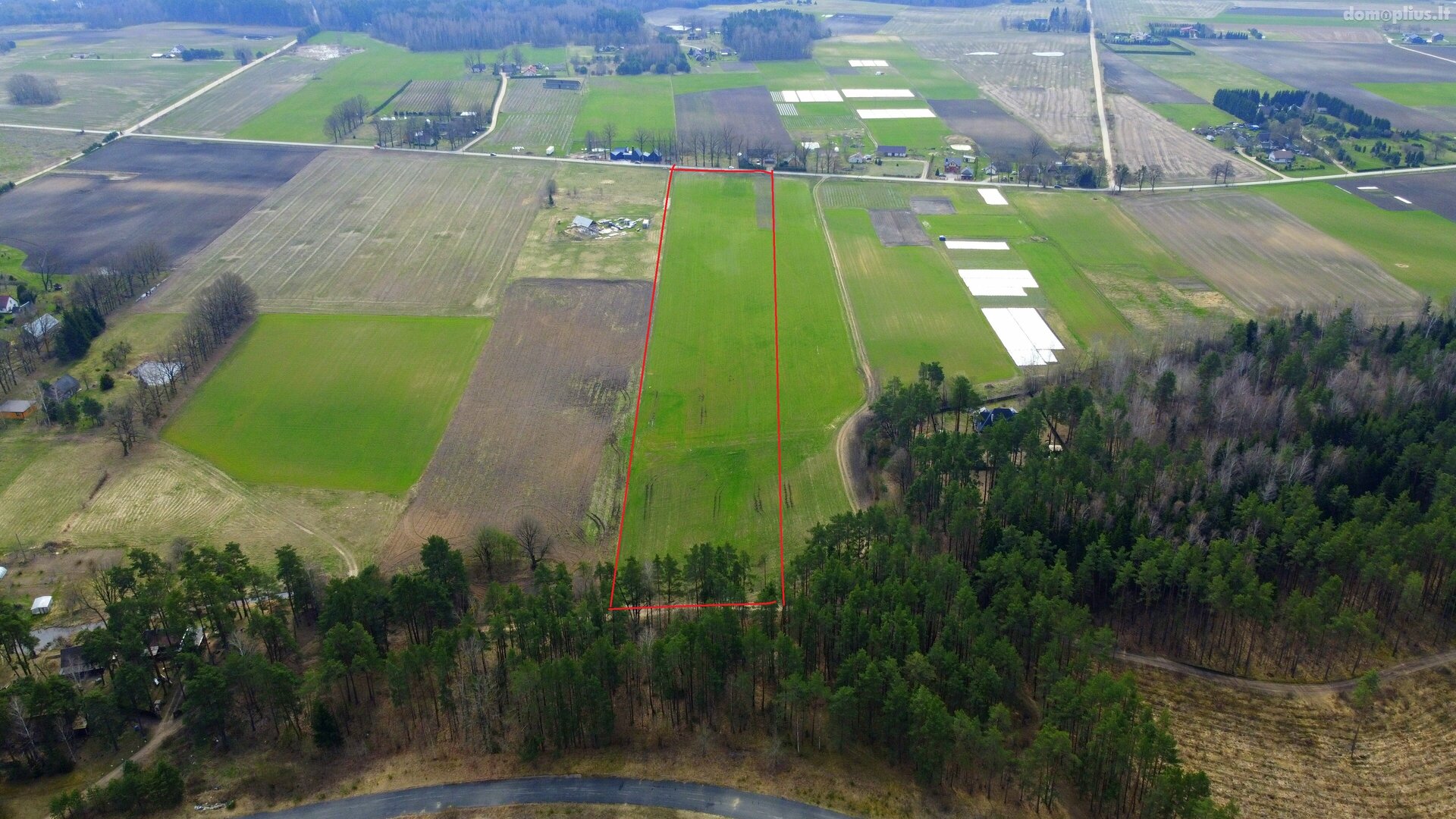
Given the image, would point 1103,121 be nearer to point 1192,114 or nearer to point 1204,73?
point 1192,114

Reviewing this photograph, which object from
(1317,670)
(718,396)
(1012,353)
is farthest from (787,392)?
(1317,670)

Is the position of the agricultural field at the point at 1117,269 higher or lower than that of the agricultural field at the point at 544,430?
higher

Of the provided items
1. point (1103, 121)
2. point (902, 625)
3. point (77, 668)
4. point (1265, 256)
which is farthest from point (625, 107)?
point (902, 625)

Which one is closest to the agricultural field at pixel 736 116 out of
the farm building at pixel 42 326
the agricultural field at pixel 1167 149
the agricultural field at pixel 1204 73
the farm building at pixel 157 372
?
the agricultural field at pixel 1167 149

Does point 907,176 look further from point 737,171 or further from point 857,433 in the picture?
point 857,433

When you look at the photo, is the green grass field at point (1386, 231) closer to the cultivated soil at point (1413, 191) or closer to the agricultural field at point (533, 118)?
the cultivated soil at point (1413, 191)
